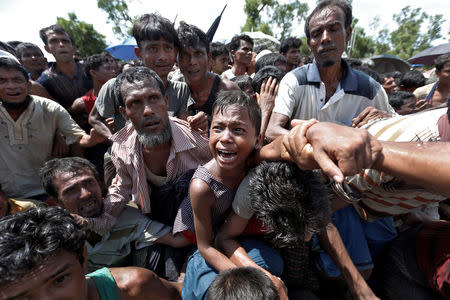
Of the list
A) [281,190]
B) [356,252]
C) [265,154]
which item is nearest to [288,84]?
[265,154]

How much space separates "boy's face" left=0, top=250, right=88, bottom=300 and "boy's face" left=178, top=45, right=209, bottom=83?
6.84 feet

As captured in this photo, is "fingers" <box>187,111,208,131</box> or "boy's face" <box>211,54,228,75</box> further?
"boy's face" <box>211,54,228,75</box>

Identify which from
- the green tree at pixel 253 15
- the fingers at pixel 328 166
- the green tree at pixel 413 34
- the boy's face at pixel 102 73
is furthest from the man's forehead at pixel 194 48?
the green tree at pixel 413 34

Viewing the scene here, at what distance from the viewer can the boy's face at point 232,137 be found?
1.63 metres

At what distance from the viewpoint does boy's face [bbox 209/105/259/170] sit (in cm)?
163

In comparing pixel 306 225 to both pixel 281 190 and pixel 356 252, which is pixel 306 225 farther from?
pixel 356 252

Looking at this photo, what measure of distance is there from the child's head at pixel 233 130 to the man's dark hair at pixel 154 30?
1.39 metres

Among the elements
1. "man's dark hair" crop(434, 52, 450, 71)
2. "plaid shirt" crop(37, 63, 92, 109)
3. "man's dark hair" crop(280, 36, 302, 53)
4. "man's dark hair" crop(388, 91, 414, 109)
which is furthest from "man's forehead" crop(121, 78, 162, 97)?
"man's dark hair" crop(434, 52, 450, 71)

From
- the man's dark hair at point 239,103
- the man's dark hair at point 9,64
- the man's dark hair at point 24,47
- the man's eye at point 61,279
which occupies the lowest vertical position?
the man's eye at point 61,279

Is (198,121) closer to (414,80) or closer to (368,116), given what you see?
(368,116)

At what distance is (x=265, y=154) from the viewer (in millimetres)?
1574

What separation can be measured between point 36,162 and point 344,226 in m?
3.23

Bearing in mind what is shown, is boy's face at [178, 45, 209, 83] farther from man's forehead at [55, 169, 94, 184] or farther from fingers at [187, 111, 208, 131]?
man's forehead at [55, 169, 94, 184]

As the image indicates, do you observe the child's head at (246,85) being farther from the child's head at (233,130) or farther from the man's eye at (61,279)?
the man's eye at (61,279)
